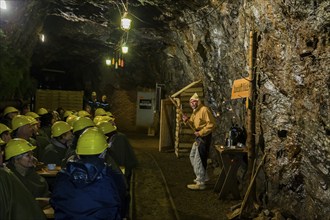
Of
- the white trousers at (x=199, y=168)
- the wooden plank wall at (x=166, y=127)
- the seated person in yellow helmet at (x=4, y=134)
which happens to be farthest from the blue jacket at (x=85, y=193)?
the wooden plank wall at (x=166, y=127)

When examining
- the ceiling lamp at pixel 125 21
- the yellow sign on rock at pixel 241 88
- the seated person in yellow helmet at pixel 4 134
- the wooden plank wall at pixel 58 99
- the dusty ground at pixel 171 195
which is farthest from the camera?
the wooden plank wall at pixel 58 99

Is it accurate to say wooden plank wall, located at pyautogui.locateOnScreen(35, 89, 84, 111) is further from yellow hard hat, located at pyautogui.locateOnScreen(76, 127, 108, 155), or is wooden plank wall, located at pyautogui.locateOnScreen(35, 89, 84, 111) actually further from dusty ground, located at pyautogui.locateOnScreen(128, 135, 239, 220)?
yellow hard hat, located at pyautogui.locateOnScreen(76, 127, 108, 155)

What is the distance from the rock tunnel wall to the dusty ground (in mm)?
1304

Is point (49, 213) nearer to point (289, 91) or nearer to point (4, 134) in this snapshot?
point (4, 134)

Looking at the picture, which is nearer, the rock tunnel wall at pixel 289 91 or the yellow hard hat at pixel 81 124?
the rock tunnel wall at pixel 289 91

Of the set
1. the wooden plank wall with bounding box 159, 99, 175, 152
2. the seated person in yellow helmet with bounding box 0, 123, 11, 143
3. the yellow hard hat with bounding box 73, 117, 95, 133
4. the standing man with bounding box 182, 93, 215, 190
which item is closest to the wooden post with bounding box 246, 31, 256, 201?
the standing man with bounding box 182, 93, 215, 190

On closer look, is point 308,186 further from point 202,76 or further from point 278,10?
point 202,76

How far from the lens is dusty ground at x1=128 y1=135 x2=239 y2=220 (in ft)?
25.8

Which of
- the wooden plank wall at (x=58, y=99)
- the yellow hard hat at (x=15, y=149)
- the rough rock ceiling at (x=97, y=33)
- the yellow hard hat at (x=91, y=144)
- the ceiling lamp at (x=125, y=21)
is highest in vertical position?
the rough rock ceiling at (x=97, y=33)

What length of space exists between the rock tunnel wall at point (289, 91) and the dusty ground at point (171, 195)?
1304mm

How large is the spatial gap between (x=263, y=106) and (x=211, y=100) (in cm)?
527

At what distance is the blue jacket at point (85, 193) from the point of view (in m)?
3.67

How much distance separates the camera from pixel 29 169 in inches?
211

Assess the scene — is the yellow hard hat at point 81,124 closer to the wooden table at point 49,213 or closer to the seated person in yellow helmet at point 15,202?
the wooden table at point 49,213
